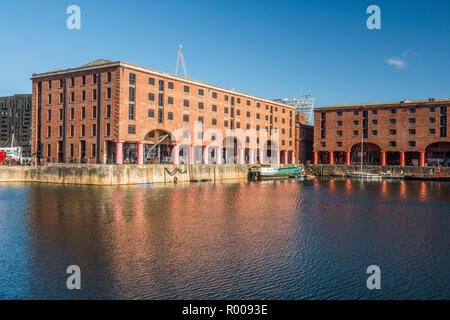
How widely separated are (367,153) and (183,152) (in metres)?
50.7

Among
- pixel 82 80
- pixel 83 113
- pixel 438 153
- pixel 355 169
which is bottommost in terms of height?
pixel 355 169

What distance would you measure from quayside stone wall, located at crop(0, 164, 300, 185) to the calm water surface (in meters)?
20.2

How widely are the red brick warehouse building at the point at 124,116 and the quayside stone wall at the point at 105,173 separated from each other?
12.1 ft

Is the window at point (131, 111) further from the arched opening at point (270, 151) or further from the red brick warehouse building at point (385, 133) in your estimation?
the red brick warehouse building at point (385, 133)

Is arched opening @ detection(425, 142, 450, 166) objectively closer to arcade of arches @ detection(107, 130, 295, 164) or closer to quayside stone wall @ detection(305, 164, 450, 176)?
quayside stone wall @ detection(305, 164, 450, 176)

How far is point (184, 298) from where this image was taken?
11969mm

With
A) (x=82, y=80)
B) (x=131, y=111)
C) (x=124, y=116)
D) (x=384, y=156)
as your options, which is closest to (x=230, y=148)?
(x=131, y=111)

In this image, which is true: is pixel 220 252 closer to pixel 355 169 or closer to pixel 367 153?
pixel 355 169

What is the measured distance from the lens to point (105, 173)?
2025 inches

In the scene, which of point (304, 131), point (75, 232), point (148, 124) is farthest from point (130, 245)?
point (304, 131)

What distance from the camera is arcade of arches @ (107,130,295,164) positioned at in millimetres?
58781

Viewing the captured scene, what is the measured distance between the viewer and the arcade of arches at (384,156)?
8704 cm

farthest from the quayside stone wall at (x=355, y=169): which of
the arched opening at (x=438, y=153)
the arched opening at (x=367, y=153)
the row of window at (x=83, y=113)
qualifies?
the row of window at (x=83, y=113)

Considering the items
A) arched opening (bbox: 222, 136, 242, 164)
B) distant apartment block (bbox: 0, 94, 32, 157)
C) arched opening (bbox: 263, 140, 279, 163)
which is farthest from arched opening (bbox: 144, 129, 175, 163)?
distant apartment block (bbox: 0, 94, 32, 157)
